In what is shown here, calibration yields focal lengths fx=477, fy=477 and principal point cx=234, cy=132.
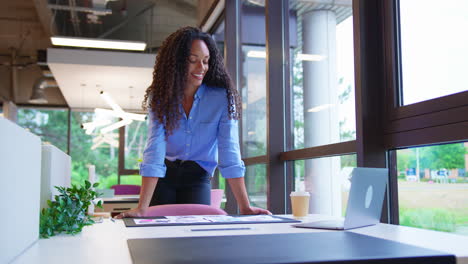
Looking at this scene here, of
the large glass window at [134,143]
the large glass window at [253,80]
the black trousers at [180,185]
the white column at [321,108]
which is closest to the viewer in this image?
the black trousers at [180,185]

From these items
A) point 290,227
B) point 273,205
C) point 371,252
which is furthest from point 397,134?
point 273,205

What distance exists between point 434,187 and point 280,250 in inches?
Result: 54.8

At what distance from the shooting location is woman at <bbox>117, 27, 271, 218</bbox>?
6.91 feet

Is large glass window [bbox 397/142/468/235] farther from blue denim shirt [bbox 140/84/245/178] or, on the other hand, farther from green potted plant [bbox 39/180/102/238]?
green potted plant [bbox 39/180/102/238]

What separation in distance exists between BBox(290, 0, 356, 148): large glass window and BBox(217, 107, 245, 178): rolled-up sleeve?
89 centimetres

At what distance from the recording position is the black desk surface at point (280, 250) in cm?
87

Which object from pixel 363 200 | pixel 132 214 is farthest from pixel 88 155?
pixel 363 200

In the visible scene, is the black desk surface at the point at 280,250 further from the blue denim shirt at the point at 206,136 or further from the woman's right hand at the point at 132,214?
the blue denim shirt at the point at 206,136

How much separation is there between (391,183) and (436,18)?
0.80 metres

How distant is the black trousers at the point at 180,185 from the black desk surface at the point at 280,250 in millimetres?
1144

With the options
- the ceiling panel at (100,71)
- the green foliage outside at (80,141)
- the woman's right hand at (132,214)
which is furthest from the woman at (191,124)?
the green foliage outside at (80,141)

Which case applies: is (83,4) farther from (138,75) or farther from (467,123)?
(467,123)

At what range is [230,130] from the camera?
87.3 inches

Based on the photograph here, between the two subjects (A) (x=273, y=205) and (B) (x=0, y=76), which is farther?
(B) (x=0, y=76)
